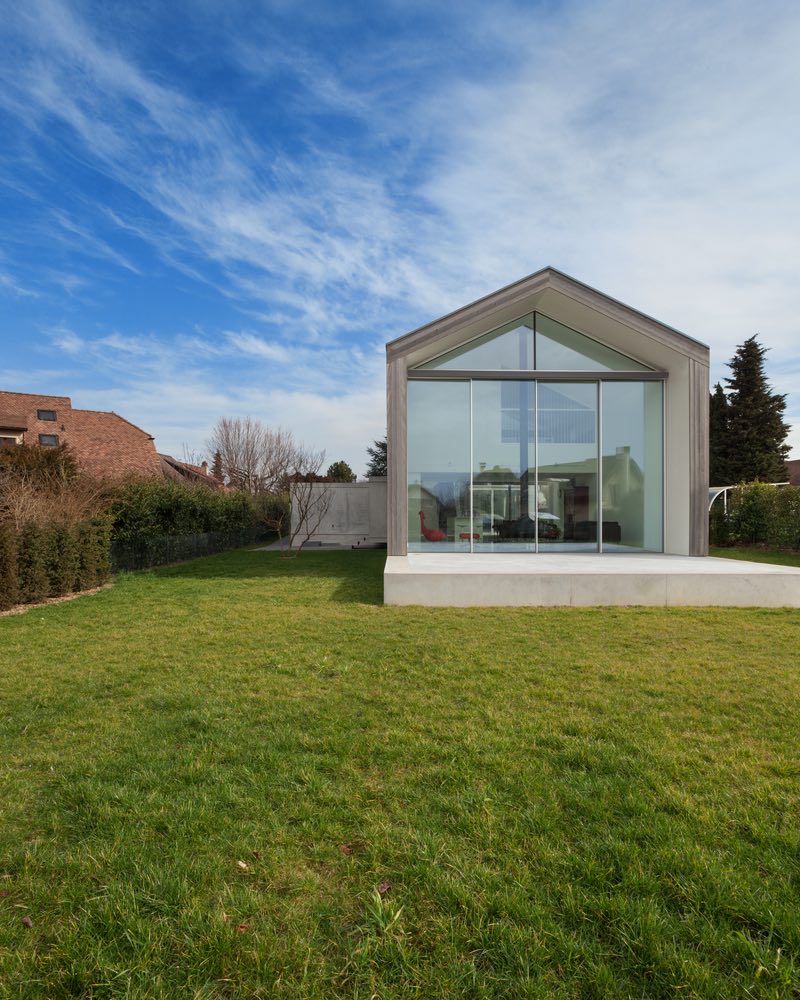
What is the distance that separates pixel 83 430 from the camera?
4059cm

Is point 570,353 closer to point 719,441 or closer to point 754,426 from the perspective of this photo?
point 719,441

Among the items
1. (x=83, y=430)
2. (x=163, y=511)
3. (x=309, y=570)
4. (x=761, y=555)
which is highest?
(x=83, y=430)

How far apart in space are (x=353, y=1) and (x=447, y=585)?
9.69 m

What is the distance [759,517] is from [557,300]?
12.2 metres

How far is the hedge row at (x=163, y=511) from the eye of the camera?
46.1 feet

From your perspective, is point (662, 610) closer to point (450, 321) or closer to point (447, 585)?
point (447, 585)

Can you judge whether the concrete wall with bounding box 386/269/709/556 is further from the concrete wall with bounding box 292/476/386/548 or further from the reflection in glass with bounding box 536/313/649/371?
the concrete wall with bounding box 292/476/386/548

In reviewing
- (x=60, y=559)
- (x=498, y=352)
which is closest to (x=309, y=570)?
(x=60, y=559)

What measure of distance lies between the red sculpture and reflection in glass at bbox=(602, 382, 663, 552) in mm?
3954

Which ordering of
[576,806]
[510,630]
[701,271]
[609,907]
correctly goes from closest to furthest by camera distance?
[609,907], [576,806], [510,630], [701,271]

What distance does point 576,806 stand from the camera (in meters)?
2.75

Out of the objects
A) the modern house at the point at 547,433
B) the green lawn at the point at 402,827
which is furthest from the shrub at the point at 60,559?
the modern house at the point at 547,433

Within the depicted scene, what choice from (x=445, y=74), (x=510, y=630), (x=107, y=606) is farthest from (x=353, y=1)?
(x=107, y=606)

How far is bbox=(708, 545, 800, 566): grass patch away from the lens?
14523 millimetres
